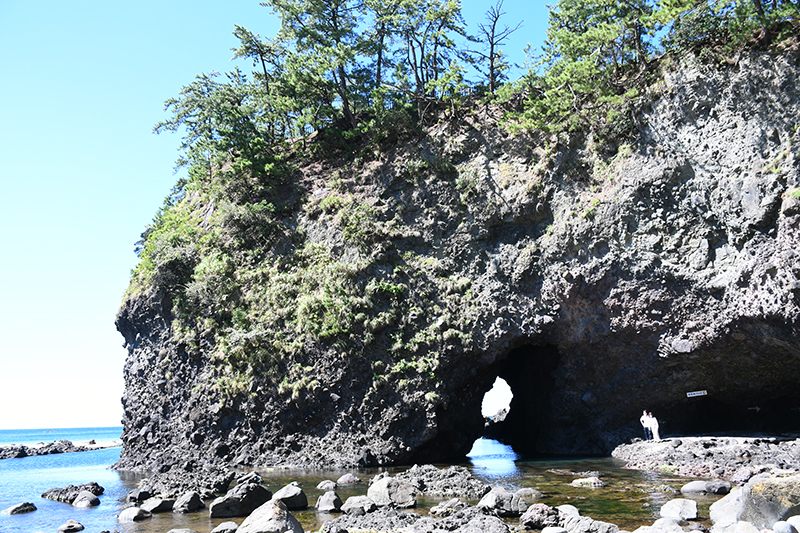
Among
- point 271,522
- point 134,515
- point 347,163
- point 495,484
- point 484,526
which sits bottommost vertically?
point 495,484

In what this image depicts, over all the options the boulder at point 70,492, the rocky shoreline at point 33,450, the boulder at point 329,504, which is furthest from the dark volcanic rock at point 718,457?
the rocky shoreline at point 33,450

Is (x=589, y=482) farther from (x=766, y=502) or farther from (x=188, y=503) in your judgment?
(x=188, y=503)

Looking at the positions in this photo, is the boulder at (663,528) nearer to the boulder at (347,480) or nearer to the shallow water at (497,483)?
the shallow water at (497,483)

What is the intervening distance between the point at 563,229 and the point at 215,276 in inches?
664

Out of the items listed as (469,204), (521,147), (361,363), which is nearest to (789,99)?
(521,147)

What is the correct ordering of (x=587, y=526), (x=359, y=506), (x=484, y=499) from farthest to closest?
(x=359, y=506) < (x=484, y=499) < (x=587, y=526)

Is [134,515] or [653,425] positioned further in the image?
[653,425]

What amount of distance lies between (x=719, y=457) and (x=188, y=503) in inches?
618

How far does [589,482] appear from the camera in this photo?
48.8 feet

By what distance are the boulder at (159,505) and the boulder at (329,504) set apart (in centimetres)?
412

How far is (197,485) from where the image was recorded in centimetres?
1645

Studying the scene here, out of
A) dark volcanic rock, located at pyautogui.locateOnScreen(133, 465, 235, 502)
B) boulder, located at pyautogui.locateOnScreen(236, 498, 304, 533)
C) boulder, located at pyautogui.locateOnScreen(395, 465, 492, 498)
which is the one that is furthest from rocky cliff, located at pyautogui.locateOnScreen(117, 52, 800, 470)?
boulder, located at pyautogui.locateOnScreen(236, 498, 304, 533)

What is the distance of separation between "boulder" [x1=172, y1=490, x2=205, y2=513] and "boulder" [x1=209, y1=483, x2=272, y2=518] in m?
1.26

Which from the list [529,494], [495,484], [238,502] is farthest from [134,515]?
[529,494]
